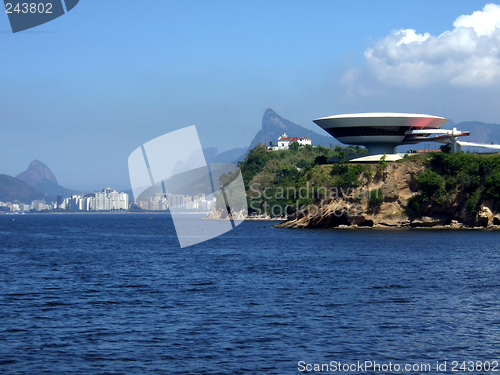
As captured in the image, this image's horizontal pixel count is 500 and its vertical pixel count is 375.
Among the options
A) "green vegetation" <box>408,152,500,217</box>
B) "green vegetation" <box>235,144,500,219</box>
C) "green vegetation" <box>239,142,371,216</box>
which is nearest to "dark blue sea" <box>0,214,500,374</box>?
"green vegetation" <box>408,152,500,217</box>

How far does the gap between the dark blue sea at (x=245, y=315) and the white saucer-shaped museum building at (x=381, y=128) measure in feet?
156

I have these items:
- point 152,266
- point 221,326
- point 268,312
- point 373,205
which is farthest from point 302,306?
point 373,205

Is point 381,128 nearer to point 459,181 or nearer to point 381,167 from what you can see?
Result: point 381,167

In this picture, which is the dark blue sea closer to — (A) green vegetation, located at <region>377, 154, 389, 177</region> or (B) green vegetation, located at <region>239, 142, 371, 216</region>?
(A) green vegetation, located at <region>377, 154, 389, 177</region>

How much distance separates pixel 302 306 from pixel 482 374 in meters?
9.62

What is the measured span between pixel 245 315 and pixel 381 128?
70.5 m

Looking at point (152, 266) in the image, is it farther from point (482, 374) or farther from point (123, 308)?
point (482, 374)

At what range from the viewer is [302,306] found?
24156 mm

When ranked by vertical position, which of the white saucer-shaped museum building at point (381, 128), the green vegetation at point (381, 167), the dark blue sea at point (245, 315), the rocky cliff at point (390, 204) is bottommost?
the dark blue sea at point (245, 315)

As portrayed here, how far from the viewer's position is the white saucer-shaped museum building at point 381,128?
8694 centimetres

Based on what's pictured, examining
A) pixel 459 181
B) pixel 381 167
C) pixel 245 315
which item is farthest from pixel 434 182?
pixel 245 315

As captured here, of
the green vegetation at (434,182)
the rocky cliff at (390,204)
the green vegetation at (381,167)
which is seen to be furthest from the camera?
the green vegetation at (381,167)

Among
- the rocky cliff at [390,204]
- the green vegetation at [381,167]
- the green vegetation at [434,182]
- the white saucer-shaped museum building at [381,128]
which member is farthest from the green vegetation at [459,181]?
the white saucer-shaped museum building at [381,128]

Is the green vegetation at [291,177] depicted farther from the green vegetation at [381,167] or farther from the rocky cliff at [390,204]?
the rocky cliff at [390,204]
